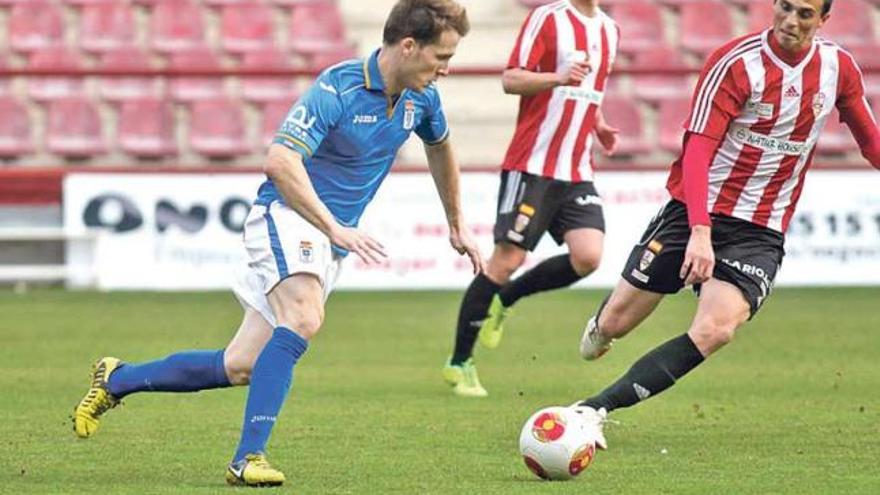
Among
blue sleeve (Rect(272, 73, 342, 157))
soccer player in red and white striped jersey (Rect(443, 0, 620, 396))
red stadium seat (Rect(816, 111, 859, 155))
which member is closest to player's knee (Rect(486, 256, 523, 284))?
→ soccer player in red and white striped jersey (Rect(443, 0, 620, 396))

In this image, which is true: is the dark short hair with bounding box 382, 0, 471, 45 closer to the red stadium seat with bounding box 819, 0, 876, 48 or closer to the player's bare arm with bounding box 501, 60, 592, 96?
the player's bare arm with bounding box 501, 60, 592, 96

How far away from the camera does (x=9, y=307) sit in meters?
15.9

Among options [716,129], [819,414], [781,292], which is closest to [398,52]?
[716,129]

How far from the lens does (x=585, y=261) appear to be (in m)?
10.8

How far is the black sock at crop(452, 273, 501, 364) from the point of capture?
10609 mm

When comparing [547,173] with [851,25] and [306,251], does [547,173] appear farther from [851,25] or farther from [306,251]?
[851,25]

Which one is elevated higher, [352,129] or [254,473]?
[352,129]

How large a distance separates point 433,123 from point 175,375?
142 centimetres

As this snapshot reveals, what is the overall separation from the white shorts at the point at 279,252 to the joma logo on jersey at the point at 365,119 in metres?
0.42

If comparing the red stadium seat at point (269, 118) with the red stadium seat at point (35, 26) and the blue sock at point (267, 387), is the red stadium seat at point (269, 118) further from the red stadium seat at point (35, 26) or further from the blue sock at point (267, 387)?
the blue sock at point (267, 387)

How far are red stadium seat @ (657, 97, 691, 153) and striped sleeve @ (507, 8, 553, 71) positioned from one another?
8000 millimetres

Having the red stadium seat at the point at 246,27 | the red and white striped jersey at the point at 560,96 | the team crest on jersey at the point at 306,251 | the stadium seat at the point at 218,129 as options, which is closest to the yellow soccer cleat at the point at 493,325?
the red and white striped jersey at the point at 560,96

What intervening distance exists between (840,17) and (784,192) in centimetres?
1353

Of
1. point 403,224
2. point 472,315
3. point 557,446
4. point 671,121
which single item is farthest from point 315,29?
point 557,446
